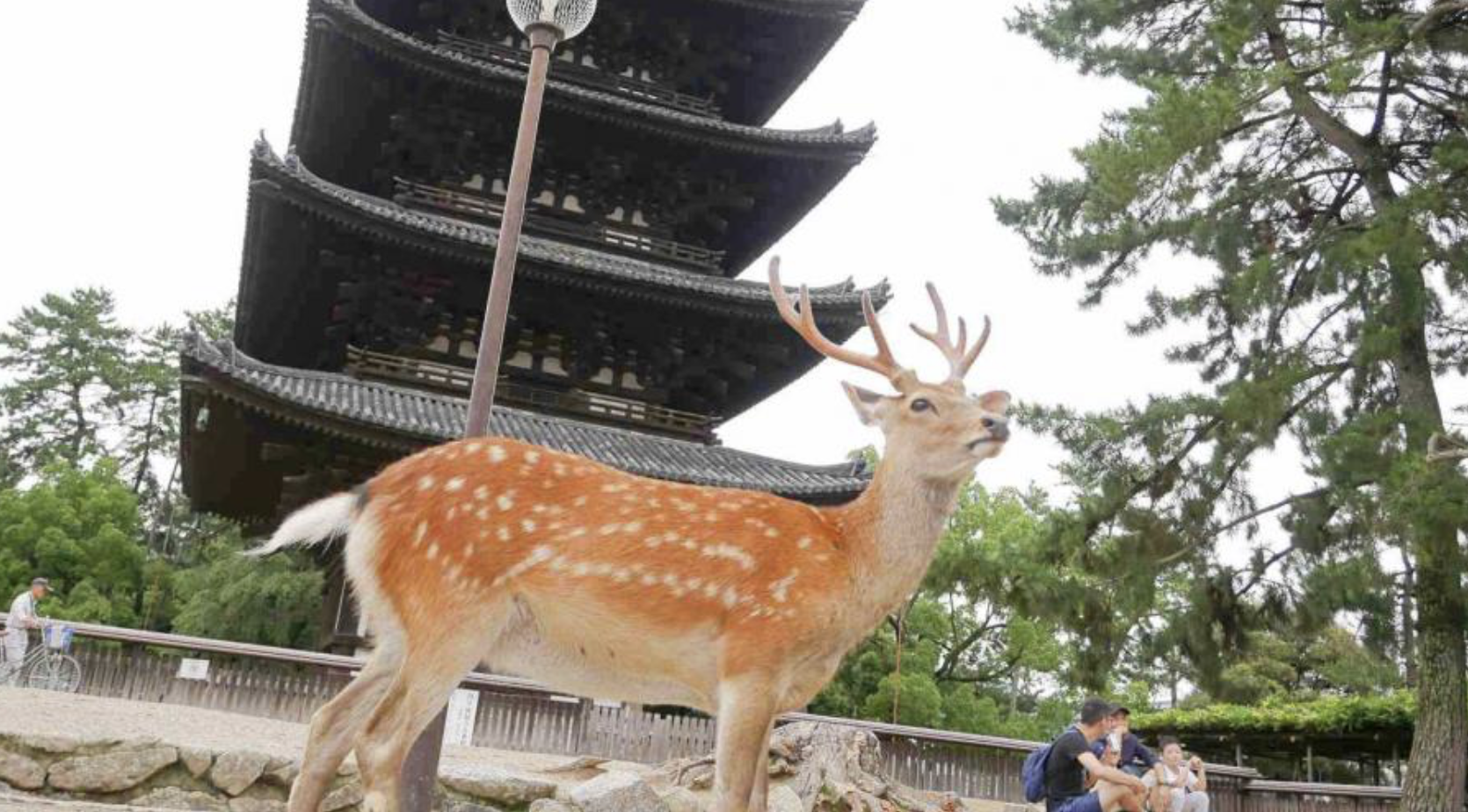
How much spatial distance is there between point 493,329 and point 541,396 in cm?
871

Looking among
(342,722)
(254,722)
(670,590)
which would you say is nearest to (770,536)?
(670,590)

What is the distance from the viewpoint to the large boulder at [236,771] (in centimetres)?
782

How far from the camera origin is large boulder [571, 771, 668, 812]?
7.83 metres

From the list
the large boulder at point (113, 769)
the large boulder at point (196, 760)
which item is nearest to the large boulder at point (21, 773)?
the large boulder at point (113, 769)

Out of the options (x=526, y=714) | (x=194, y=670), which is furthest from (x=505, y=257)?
(x=194, y=670)

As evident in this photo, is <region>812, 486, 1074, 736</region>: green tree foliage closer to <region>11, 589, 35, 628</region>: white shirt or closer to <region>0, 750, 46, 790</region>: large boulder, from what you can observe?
<region>11, 589, 35, 628</region>: white shirt

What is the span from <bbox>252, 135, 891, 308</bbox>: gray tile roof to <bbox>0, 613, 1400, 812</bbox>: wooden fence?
16.6 feet

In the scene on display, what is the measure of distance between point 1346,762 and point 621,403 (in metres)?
21.9

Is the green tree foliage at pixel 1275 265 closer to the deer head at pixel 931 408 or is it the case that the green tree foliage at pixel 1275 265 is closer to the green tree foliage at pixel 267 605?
the deer head at pixel 931 408

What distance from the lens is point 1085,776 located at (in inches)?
223

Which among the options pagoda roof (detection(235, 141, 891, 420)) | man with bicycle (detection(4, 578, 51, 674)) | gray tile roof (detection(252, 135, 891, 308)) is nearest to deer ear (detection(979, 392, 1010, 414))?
gray tile roof (detection(252, 135, 891, 308))

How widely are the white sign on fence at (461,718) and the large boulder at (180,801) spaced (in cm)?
318

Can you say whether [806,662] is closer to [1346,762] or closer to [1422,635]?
[1422,635]

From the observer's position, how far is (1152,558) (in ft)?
41.5
